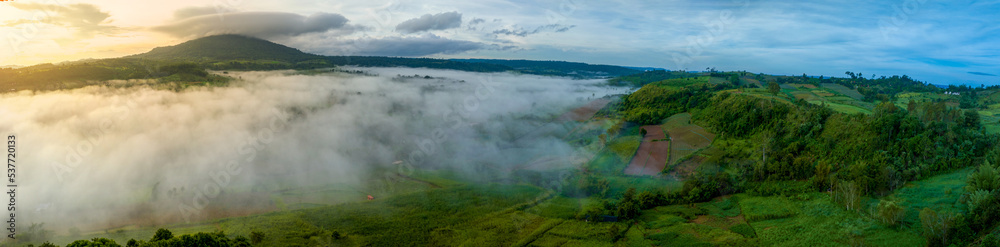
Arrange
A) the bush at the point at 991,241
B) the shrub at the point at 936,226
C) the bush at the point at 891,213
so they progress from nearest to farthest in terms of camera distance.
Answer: the bush at the point at 991,241 < the shrub at the point at 936,226 < the bush at the point at 891,213

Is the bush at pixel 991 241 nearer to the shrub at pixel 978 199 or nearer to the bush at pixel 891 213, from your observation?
the shrub at pixel 978 199

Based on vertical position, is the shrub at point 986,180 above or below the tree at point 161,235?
above

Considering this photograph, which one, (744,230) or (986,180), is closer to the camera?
(986,180)

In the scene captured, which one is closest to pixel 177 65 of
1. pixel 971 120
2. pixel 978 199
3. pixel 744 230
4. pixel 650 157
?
pixel 650 157

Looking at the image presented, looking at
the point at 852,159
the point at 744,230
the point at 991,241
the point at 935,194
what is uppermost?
the point at 852,159

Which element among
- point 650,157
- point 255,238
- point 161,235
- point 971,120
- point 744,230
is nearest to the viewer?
point 161,235

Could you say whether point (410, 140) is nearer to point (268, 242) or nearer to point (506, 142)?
point (506, 142)

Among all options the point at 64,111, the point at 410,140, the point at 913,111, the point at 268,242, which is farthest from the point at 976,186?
the point at 64,111

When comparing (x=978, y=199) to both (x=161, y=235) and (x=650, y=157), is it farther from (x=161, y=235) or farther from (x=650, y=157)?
(x=161, y=235)

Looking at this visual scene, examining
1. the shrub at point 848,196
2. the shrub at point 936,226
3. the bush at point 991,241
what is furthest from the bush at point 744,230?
the bush at point 991,241
